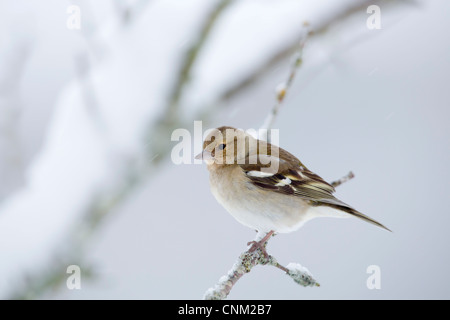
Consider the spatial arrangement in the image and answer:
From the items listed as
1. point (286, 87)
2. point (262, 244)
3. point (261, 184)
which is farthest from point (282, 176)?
point (286, 87)

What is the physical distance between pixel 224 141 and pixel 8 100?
2.73 feet

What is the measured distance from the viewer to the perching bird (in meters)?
1.60

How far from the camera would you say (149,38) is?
77.7 inches

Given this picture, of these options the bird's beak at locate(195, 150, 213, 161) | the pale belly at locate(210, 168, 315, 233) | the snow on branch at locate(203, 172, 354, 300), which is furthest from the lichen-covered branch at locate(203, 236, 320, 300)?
the bird's beak at locate(195, 150, 213, 161)

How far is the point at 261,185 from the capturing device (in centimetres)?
166

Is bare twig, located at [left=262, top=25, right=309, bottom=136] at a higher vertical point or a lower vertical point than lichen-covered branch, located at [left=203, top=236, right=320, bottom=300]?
higher

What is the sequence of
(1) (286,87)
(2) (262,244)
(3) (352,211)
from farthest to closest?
(1) (286,87) → (2) (262,244) → (3) (352,211)

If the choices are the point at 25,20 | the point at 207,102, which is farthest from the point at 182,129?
the point at 25,20

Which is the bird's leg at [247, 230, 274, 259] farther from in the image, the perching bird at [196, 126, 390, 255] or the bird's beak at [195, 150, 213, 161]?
the bird's beak at [195, 150, 213, 161]

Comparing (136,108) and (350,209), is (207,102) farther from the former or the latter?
(350,209)

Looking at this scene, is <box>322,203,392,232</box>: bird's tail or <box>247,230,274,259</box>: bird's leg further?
<box>247,230,274,259</box>: bird's leg

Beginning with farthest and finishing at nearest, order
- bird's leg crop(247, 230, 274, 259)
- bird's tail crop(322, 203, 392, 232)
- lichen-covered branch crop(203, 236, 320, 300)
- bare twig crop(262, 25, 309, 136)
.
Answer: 1. bare twig crop(262, 25, 309, 136)
2. bird's leg crop(247, 230, 274, 259)
3. bird's tail crop(322, 203, 392, 232)
4. lichen-covered branch crop(203, 236, 320, 300)

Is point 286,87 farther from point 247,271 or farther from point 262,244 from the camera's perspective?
point 247,271

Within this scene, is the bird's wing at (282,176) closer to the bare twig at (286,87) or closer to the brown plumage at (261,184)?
the brown plumage at (261,184)
